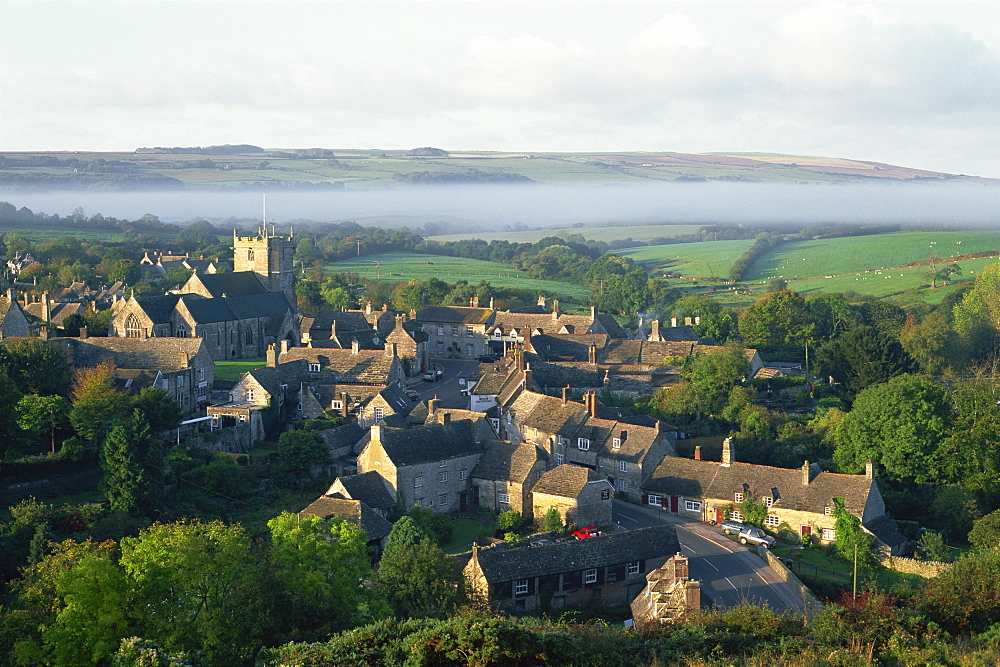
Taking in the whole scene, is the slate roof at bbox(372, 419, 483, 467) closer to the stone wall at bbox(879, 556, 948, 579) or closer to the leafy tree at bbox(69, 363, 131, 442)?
the leafy tree at bbox(69, 363, 131, 442)

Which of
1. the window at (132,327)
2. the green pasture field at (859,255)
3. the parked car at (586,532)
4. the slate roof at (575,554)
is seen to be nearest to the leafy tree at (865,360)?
the parked car at (586,532)

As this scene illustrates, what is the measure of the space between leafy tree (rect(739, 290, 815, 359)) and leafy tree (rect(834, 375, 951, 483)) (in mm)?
26904

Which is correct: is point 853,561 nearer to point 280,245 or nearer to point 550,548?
point 550,548

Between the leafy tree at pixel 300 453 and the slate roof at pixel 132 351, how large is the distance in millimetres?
13614

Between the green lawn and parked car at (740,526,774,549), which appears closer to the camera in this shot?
parked car at (740,526,774,549)

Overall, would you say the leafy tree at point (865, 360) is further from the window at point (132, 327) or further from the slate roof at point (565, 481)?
the window at point (132, 327)

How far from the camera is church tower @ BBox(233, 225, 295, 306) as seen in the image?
348ft

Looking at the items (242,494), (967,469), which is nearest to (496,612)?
(242,494)

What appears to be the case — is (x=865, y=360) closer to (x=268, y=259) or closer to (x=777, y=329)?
(x=777, y=329)

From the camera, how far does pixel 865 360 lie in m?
75.4

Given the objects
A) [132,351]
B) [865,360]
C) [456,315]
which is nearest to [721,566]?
[865,360]

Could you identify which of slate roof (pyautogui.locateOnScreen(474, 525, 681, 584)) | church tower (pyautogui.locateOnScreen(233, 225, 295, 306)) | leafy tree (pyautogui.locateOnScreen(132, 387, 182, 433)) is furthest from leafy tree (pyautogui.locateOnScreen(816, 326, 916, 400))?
church tower (pyautogui.locateOnScreen(233, 225, 295, 306))

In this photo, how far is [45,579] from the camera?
34.2 metres

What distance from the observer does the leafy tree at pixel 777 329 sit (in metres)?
89.9
